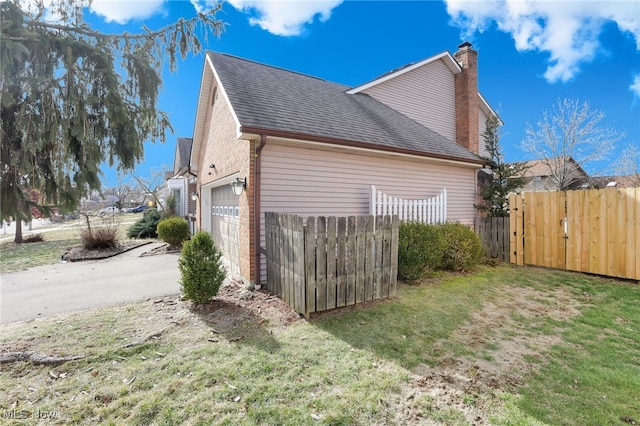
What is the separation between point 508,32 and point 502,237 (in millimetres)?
10379

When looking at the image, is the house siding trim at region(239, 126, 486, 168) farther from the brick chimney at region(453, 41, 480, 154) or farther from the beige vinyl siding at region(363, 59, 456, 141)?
the beige vinyl siding at region(363, 59, 456, 141)

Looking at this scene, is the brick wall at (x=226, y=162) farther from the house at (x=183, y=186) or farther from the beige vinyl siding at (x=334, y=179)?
the house at (x=183, y=186)

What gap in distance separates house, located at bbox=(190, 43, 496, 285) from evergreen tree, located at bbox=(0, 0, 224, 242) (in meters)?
1.76

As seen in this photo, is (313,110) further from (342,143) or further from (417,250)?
(417,250)

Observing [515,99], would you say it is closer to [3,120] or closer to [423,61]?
[423,61]

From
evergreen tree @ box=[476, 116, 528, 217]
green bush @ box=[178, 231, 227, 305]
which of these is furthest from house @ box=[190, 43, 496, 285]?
green bush @ box=[178, 231, 227, 305]

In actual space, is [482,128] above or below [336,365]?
above

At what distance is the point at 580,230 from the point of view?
7.25 m

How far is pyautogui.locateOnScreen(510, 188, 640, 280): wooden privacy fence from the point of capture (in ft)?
21.5

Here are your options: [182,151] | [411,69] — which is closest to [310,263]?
[411,69]

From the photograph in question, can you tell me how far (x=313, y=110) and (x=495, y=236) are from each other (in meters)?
6.93

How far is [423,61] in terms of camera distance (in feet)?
40.1

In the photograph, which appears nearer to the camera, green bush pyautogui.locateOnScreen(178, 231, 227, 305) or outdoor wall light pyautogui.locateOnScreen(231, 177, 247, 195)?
green bush pyautogui.locateOnScreen(178, 231, 227, 305)

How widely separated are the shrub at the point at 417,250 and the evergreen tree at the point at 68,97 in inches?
214
